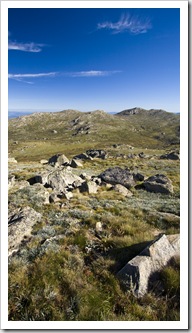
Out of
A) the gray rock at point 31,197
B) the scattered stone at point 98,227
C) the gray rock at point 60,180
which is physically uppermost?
the gray rock at point 60,180

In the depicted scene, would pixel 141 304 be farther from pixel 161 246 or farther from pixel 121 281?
pixel 161 246

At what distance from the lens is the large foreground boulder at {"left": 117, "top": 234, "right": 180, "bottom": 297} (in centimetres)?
529

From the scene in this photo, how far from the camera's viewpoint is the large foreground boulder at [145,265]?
208 inches

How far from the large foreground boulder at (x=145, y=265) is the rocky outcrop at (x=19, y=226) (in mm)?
4058

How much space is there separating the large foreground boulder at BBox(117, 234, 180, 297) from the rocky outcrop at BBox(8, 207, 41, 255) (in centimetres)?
406

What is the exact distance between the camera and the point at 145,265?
→ 5.51 m

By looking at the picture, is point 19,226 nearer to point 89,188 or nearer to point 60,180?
point 89,188

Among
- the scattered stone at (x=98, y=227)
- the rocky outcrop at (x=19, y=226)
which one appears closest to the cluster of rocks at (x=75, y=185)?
the rocky outcrop at (x=19, y=226)

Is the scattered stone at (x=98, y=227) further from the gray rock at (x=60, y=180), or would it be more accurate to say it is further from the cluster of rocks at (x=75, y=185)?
the gray rock at (x=60, y=180)

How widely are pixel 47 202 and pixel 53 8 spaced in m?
10.2

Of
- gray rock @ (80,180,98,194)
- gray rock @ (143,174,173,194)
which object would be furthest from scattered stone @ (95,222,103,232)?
gray rock @ (143,174,173,194)

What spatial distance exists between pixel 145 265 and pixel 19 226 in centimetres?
526

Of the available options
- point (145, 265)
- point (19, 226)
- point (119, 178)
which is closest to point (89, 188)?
point (119, 178)

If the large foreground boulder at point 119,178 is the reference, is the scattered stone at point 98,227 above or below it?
below
